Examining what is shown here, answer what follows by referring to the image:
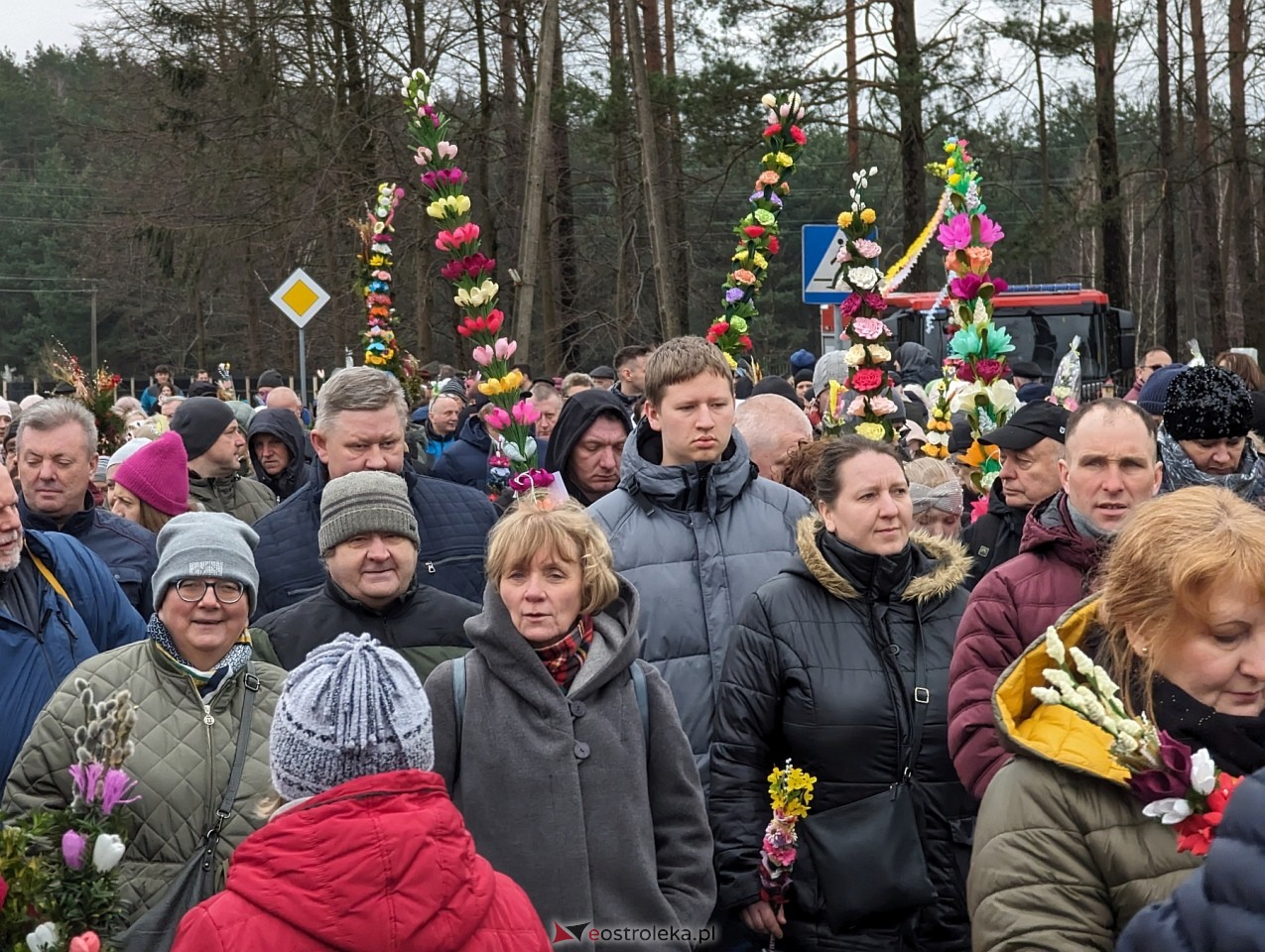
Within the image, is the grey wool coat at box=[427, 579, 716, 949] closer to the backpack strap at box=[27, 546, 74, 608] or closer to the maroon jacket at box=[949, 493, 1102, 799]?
the maroon jacket at box=[949, 493, 1102, 799]

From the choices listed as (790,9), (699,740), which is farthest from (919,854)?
(790,9)

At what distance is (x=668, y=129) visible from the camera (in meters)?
26.9

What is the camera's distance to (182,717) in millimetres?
3902

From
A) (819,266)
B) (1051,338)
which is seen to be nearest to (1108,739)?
(819,266)

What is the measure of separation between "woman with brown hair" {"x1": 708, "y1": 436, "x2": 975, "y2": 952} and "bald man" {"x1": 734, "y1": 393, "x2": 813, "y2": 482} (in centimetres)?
193

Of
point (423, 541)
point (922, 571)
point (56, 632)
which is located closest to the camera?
point (922, 571)

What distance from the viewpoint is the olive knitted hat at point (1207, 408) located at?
5102 millimetres

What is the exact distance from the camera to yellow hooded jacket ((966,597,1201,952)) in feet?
8.69

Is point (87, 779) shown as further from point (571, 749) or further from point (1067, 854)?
point (1067, 854)

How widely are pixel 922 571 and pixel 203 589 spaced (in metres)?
1.92

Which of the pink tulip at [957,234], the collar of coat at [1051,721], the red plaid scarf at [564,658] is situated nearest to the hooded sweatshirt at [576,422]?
the pink tulip at [957,234]

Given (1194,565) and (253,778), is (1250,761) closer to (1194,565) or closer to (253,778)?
(1194,565)

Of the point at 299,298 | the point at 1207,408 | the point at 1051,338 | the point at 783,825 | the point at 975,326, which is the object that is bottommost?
the point at 783,825

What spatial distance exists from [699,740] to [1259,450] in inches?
106
